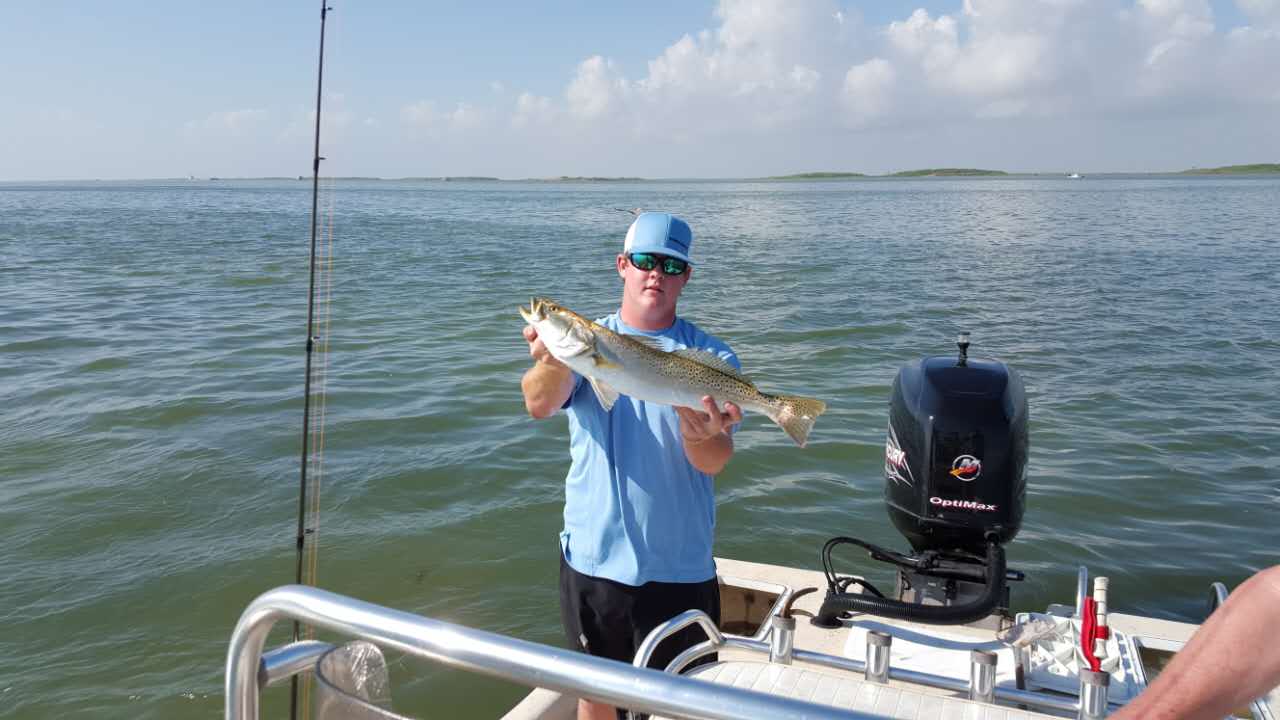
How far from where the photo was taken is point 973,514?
15.8 ft

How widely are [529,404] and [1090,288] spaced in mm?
20534

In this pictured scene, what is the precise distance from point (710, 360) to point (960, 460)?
2.18 meters

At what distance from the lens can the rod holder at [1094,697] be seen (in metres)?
2.98

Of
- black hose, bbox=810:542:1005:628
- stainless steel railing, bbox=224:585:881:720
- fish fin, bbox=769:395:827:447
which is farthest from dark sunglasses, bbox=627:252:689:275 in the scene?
stainless steel railing, bbox=224:585:881:720

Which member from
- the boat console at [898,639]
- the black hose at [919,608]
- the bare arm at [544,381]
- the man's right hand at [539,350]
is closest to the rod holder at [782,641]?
the boat console at [898,639]

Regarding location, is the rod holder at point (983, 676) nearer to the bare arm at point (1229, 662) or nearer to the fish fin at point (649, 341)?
the bare arm at point (1229, 662)

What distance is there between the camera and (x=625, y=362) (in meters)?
3.31

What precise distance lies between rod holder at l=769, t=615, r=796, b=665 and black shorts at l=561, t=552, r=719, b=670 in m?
0.32

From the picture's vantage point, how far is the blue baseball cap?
11.5 ft

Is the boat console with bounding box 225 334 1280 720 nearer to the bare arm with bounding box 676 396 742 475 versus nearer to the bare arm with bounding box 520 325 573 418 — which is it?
the bare arm with bounding box 676 396 742 475

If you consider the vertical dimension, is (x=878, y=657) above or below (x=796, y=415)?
below

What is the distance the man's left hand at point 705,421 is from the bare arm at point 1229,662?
175cm

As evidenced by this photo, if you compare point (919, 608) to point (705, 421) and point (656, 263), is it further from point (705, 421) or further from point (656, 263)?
point (656, 263)

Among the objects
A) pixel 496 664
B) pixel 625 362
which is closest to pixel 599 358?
pixel 625 362
